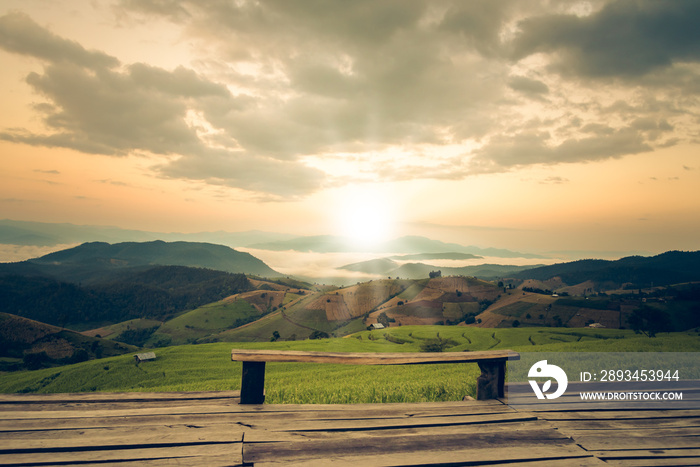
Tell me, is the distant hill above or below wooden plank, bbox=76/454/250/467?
below

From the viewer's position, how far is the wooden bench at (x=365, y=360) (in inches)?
277

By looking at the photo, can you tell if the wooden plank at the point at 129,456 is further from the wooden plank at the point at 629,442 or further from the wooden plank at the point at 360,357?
the wooden plank at the point at 629,442

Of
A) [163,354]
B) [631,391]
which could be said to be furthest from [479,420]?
[163,354]

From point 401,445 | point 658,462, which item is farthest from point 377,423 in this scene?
point 658,462

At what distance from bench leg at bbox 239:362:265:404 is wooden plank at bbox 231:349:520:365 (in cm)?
28

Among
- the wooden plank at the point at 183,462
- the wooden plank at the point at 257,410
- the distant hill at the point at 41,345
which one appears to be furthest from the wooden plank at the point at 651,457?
the distant hill at the point at 41,345

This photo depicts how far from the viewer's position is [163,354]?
84.8 m

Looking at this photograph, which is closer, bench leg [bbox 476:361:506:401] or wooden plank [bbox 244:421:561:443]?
wooden plank [bbox 244:421:561:443]

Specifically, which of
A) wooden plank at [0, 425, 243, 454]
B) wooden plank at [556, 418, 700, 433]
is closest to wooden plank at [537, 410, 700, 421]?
wooden plank at [556, 418, 700, 433]

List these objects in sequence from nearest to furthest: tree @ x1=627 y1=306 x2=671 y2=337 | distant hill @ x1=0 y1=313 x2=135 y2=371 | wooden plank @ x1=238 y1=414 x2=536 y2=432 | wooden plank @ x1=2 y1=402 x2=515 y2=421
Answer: wooden plank @ x1=238 y1=414 x2=536 y2=432
wooden plank @ x1=2 y1=402 x2=515 y2=421
tree @ x1=627 y1=306 x2=671 y2=337
distant hill @ x1=0 y1=313 x2=135 y2=371

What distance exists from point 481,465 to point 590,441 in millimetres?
2418

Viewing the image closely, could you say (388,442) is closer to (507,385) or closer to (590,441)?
(590,441)

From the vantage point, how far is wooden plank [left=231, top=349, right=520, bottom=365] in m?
6.96

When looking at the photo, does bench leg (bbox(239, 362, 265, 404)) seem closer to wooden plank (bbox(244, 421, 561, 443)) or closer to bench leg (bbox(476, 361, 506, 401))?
wooden plank (bbox(244, 421, 561, 443))
